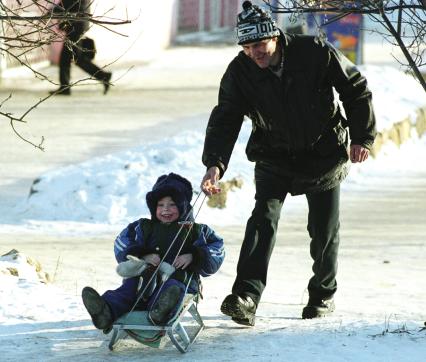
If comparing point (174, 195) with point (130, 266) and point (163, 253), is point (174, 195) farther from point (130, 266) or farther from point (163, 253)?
point (130, 266)

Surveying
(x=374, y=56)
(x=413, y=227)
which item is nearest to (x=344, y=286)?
(x=413, y=227)

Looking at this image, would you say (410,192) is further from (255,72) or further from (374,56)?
(374,56)

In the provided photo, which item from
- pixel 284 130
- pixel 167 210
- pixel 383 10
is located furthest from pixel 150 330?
pixel 383 10

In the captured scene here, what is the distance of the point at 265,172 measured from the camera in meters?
6.33

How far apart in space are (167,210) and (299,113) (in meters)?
0.82

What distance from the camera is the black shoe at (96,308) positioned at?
5457 millimetres

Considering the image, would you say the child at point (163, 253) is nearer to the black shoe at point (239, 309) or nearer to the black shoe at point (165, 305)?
the black shoe at point (165, 305)

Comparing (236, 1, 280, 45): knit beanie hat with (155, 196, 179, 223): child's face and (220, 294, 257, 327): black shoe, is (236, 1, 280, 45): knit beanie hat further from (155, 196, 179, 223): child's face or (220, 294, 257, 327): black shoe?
(220, 294, 257, 327): black shoe

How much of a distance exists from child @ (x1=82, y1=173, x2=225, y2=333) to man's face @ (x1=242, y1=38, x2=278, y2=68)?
670 millimetres

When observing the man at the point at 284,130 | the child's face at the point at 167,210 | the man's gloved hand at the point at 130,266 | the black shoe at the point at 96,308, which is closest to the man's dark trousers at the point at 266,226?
the man at the point at 284,130

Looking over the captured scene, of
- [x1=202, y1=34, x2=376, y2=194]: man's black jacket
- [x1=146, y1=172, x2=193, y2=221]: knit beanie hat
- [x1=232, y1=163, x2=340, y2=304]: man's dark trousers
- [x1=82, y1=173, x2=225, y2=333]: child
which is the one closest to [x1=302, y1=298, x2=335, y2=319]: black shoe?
[x1=232, y1=163, x2=340, y2=304]: man's dark trousers

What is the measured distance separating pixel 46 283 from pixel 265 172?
5.41 ft

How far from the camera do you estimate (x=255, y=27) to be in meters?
5.85

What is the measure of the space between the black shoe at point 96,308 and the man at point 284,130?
755 mm
